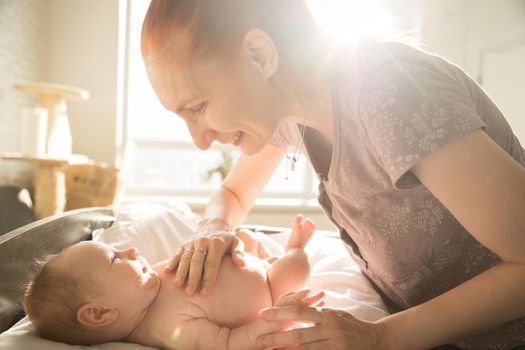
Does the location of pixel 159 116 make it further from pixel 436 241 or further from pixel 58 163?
pixel 436 241

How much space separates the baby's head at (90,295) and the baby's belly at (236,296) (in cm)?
15

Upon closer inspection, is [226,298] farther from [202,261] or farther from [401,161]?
[401,161]

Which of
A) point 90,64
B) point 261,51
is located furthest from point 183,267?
point 90,64

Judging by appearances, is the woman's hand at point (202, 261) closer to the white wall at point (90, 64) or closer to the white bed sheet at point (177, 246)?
the white bed sheet at point (177, 246)

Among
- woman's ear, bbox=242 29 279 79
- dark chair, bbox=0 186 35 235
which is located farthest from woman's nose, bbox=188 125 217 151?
dark chair, bbox=0 186 35 235

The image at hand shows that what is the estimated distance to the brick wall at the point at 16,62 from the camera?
9.61 ft

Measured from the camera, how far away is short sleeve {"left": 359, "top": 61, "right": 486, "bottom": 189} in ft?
2.16

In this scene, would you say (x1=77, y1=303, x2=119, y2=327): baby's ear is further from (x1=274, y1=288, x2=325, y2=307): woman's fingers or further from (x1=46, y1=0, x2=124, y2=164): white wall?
(x1=46, y1=0, x2=124, y2=164): white wall

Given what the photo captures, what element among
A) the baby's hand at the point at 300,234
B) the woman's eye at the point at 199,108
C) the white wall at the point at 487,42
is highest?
the white wall at the point at 487,42

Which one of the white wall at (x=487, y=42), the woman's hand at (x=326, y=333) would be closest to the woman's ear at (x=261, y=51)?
the woman's hand at (x=326, y=333)

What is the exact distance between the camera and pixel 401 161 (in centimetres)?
68

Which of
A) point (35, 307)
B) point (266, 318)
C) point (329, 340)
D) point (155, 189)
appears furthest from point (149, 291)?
point (155, 189)

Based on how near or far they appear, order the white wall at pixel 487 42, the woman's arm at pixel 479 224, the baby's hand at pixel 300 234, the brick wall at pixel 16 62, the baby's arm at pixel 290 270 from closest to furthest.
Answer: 1. the woman's arm at pixel 479 224
2. the baby's arm at pixel 290 270
3. the baby's hand at pixel 300 234
4. the brick wall at pixel 16 62
5. the white wall at pixel 487 42

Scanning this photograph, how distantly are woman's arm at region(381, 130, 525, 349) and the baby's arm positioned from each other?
40 cm
